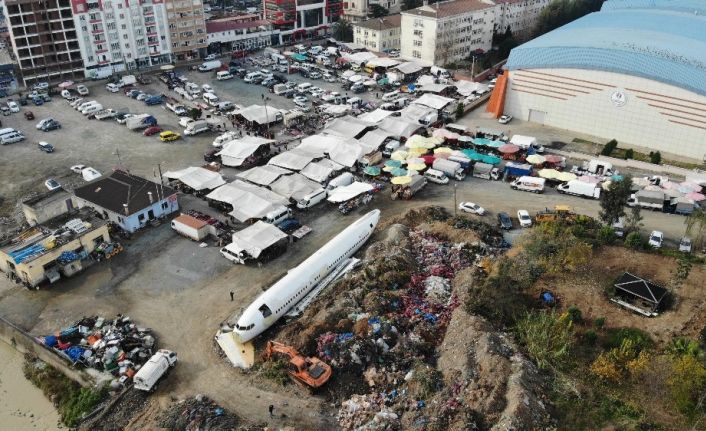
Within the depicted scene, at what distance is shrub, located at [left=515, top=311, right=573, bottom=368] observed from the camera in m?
22.2

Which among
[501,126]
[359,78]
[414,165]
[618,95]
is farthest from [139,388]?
[359,78]

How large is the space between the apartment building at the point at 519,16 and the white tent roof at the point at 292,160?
140 feet

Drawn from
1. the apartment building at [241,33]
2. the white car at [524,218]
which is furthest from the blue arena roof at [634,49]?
the apartment building at [241,33]

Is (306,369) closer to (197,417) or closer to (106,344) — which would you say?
(197,417)

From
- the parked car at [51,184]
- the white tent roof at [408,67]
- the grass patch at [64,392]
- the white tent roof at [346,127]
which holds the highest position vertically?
the white tent roof at [408,67]

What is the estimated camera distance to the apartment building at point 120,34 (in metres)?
62.1

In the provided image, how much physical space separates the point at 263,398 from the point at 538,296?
43.5ft

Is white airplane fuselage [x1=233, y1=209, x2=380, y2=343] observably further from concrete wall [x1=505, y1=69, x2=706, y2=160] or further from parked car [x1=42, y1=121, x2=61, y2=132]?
parked car [x1=42, y1=121, x2=61, y2=132]

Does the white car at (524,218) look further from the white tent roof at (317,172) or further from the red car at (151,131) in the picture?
the red car at (151,131)

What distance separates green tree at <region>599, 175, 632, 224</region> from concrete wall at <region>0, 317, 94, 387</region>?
27.0m

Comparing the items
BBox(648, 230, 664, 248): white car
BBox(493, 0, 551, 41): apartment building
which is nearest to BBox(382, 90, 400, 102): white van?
BBox(493, 0, 551, 41): apartment building

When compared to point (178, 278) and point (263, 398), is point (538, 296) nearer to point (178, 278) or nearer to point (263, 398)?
point (263, 398)

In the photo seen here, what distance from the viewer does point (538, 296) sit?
86.4 feet

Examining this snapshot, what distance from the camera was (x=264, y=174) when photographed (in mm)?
38906
